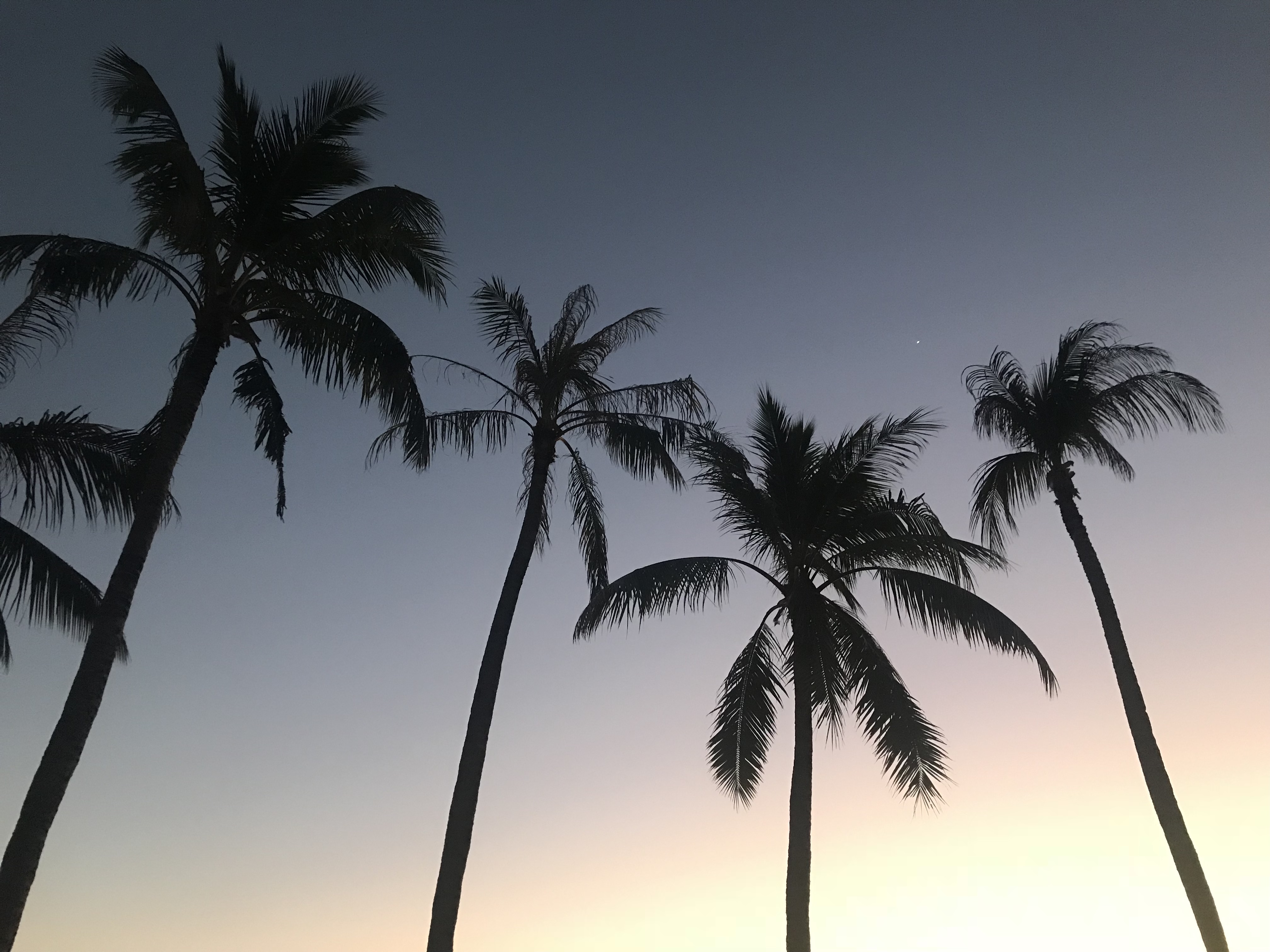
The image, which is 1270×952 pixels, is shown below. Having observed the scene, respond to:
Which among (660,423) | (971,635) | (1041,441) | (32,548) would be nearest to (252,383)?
(32,548)

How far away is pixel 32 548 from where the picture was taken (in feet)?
50.8

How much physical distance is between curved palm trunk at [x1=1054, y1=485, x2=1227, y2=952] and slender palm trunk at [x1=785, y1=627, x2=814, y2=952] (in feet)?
19.2

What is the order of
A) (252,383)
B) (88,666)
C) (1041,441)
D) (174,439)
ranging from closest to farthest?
(88,666)
(174,439)
(252,383)
(1041,441)

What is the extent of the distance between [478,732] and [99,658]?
5.75m

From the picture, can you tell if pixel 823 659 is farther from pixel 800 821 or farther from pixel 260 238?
pixel 260 238

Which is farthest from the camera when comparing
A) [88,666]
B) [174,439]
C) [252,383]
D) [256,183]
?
[252,383]

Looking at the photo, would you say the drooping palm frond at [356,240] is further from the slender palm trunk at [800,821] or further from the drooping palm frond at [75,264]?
the slender palm trunk at [800,821]

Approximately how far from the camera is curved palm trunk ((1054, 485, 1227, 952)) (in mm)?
15242

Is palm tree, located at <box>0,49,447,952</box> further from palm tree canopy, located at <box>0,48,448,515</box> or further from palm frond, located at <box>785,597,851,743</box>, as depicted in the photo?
palm frond, located at <box>785,597,851,743</box>

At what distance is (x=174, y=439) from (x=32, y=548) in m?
5.23

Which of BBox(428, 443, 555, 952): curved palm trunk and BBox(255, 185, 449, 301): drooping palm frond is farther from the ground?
BBox(255, 185, 449, 301): drooping palm frond

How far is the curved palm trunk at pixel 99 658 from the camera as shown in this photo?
9289 millimetres

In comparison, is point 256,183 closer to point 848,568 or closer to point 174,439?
point 174,439

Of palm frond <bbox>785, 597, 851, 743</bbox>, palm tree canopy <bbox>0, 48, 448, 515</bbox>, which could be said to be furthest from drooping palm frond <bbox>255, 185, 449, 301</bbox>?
palm frond <bbox>785, 597, 851, 743</bbox>
